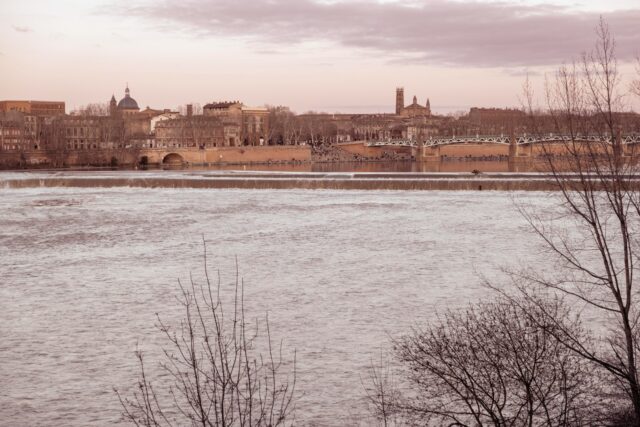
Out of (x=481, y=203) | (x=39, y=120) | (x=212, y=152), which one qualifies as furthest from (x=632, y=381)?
(x=39, y=120)

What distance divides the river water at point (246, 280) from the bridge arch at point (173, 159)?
190 feet

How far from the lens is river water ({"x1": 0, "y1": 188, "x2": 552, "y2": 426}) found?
893 centimetres

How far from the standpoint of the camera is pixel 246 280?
1488cm

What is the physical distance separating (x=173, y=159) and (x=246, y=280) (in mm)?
76456

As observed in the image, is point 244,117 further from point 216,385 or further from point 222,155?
point 216,385

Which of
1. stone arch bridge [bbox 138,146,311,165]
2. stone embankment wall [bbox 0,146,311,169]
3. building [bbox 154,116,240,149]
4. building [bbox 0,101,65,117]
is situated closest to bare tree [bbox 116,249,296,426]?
stone embankment wall [bbox 0,146,311,169]

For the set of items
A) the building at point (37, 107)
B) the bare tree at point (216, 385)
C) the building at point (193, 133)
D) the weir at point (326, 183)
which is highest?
the building at point (37, 107)

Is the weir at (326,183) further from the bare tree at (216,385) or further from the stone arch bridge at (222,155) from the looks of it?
the stone arch bridge at (222,155)

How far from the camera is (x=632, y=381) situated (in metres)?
6.54

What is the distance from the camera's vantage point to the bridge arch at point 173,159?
289ft

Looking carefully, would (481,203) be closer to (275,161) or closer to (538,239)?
(538,239)

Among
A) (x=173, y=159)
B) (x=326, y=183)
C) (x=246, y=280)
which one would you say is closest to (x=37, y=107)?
(x=173, y=159)

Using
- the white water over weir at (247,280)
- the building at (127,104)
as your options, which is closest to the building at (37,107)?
the building at (127,104)

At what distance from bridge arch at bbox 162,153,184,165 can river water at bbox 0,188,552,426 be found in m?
58.0
